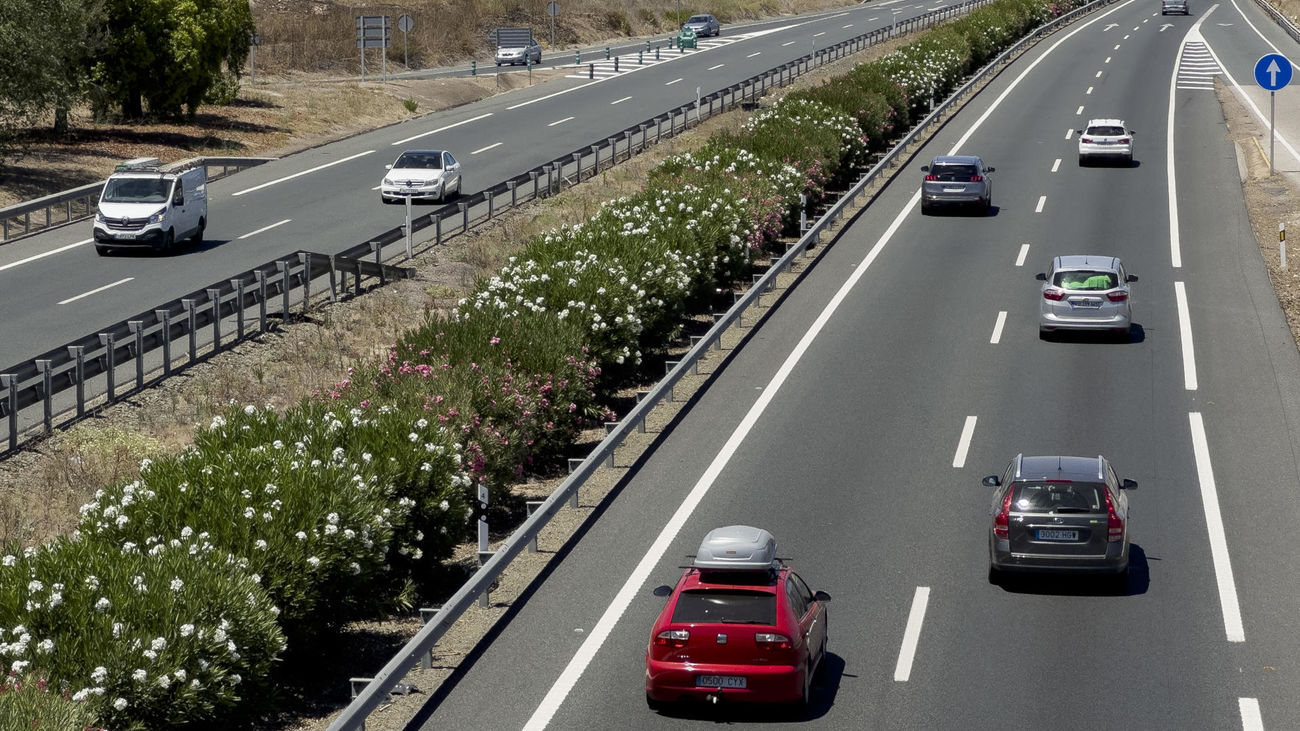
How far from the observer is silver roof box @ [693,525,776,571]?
13.7 metres

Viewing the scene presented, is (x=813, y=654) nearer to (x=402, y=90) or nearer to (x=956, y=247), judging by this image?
(x=956, y=247)

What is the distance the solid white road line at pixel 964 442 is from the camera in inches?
832

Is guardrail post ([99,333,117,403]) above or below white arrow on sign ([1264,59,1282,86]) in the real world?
below

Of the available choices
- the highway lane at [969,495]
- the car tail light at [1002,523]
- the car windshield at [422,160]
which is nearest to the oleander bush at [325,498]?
the highway lane at [969,495]

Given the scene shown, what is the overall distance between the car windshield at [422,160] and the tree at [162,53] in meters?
14.6

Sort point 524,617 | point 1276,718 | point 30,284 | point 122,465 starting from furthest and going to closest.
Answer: point 30,284
point 122,465
point 524,617
point 1276,718

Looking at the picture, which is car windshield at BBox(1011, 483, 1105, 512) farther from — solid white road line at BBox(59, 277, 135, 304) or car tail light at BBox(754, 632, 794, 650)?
solid white road line at BBox(59, 277, 135, 304)

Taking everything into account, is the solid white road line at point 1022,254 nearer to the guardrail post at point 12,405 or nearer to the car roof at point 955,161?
the car roof at point 955,161

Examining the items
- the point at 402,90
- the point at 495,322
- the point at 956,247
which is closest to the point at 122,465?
the point at 495,322

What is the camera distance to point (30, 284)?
33.6 metres

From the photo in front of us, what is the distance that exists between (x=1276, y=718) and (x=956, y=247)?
24729mm

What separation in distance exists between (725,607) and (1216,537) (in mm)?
7857

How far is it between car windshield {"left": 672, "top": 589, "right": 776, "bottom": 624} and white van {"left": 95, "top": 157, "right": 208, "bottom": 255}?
2666 cm

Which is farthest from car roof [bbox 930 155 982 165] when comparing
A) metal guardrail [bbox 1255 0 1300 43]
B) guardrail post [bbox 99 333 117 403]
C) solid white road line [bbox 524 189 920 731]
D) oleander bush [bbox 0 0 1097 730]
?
metal guardrail [bbox 1255 0 1300 43]
